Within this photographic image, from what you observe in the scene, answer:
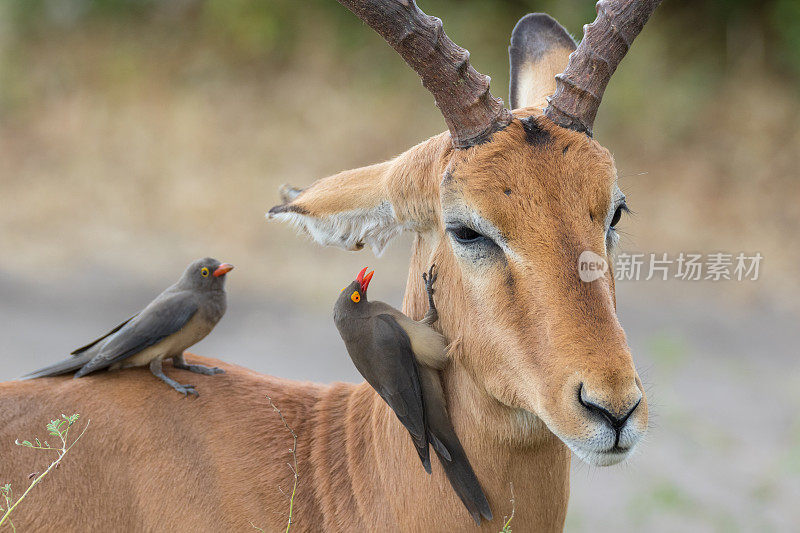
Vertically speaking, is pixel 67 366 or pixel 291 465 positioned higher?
pixel 67 366

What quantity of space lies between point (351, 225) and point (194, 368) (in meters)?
1.07

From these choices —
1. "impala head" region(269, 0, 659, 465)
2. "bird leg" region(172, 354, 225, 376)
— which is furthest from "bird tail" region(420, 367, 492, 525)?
"bird leg" region(172, 354, 225, 376)

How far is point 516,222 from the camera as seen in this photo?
2949 mm

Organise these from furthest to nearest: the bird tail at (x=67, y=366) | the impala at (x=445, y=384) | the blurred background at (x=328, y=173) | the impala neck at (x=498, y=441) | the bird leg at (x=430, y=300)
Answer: the blurred background at (x=328, y=173) → the bird tail at (x=67, y=366) → the bird leg at (x=430, y=300) → the impala neck at (x=498, y=441) → the impala at (x=445, y=384)

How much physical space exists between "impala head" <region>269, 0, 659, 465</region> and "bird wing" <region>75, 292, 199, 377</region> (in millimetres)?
750

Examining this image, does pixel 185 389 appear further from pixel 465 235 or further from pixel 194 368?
pixel 465 235

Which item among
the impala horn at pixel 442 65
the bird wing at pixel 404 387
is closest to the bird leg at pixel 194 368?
the bird wing at pixel 404 387

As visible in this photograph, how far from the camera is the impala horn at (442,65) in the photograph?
10.2ft

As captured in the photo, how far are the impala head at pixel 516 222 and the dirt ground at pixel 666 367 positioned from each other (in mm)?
4000

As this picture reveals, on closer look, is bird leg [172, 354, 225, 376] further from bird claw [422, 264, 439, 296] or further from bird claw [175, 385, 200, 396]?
bird claw [422, 264, 439, 296]

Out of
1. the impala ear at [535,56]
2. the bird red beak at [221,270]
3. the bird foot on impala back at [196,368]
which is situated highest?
the impala ear at [535,56]

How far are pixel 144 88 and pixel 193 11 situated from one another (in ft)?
5.04

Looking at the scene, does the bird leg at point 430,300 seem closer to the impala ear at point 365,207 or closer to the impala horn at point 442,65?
the impala ear at point 365,207

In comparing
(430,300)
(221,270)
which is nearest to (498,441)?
(430,300)
